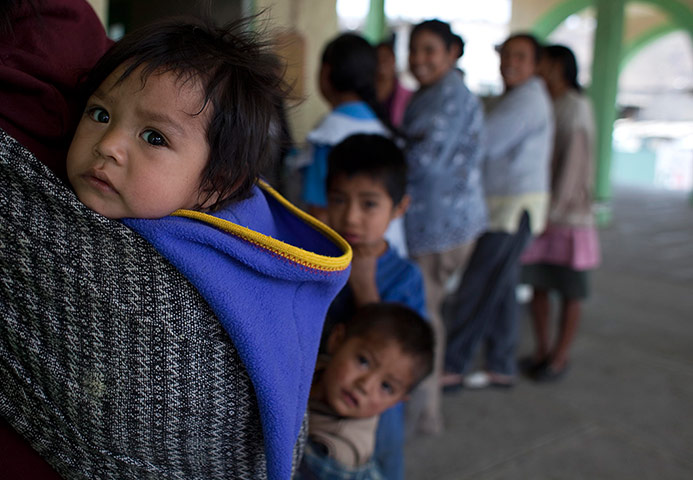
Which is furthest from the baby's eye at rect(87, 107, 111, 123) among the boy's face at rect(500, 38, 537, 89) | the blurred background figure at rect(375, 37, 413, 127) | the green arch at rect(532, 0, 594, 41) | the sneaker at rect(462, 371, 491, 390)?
the green arch at rect(532, 0, 594, 41)

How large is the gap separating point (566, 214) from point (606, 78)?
264 inches

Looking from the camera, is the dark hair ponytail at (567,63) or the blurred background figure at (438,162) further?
the dark hair ponytail at (567,63)

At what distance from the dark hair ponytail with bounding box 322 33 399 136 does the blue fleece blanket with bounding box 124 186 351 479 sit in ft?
5.15

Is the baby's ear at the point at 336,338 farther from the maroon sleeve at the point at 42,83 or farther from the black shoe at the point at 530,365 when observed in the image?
the black shoe at the point at 530,365

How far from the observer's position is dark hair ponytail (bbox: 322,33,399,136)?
7.73 ft

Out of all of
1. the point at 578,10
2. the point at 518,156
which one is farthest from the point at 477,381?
the point at 578,10

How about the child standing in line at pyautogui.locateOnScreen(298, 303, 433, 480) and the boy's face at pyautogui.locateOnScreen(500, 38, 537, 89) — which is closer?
the child standing in line at pyautogui.locateOnScreen(298, 303, 433, 480)

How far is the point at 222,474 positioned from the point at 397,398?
72 cm

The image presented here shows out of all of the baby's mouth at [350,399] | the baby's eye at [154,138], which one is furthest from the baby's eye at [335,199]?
the baby's eye at [154,138]

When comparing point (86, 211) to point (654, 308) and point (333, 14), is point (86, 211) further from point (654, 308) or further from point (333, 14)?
point (654, 308)

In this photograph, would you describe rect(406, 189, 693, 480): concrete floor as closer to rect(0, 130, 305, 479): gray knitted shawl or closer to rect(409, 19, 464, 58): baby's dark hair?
rect(409, 19, 464, 58): baby's dark hair

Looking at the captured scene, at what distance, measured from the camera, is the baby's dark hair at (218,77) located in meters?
0.84

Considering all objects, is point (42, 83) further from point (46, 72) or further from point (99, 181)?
point (99, 181)

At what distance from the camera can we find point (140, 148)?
0.81 meters
